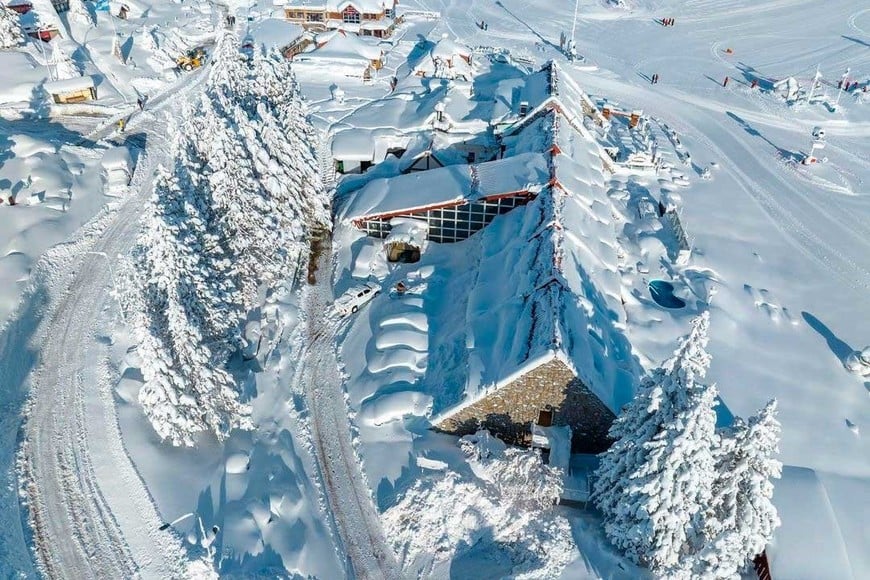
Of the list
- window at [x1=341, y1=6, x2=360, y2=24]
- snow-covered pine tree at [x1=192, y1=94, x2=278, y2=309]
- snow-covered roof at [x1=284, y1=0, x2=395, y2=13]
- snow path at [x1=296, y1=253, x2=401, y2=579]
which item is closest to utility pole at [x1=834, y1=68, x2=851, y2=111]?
snow-covered roof at [x1=284, y1=0, x2=395, y2=13]

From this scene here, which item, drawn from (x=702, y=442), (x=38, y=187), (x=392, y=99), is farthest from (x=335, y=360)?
(x=392, y=99)

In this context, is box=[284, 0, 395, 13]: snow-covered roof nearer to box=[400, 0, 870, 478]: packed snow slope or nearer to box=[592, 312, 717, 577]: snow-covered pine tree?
box=[400, 0, 870, 478]: packed snow slope

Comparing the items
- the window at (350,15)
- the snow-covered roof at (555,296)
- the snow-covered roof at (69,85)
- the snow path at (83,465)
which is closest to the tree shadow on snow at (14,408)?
the snow path at (83,465)

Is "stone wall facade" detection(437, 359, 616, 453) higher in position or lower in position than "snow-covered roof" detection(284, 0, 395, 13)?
lower

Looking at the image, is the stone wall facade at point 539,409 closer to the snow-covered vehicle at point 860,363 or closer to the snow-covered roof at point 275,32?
the snow-covered vehicle at point 860,363

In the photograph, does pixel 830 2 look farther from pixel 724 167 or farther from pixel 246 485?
pixel 246 485

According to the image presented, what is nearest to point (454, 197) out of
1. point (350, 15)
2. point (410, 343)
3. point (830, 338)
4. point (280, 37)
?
point (410, 343)
